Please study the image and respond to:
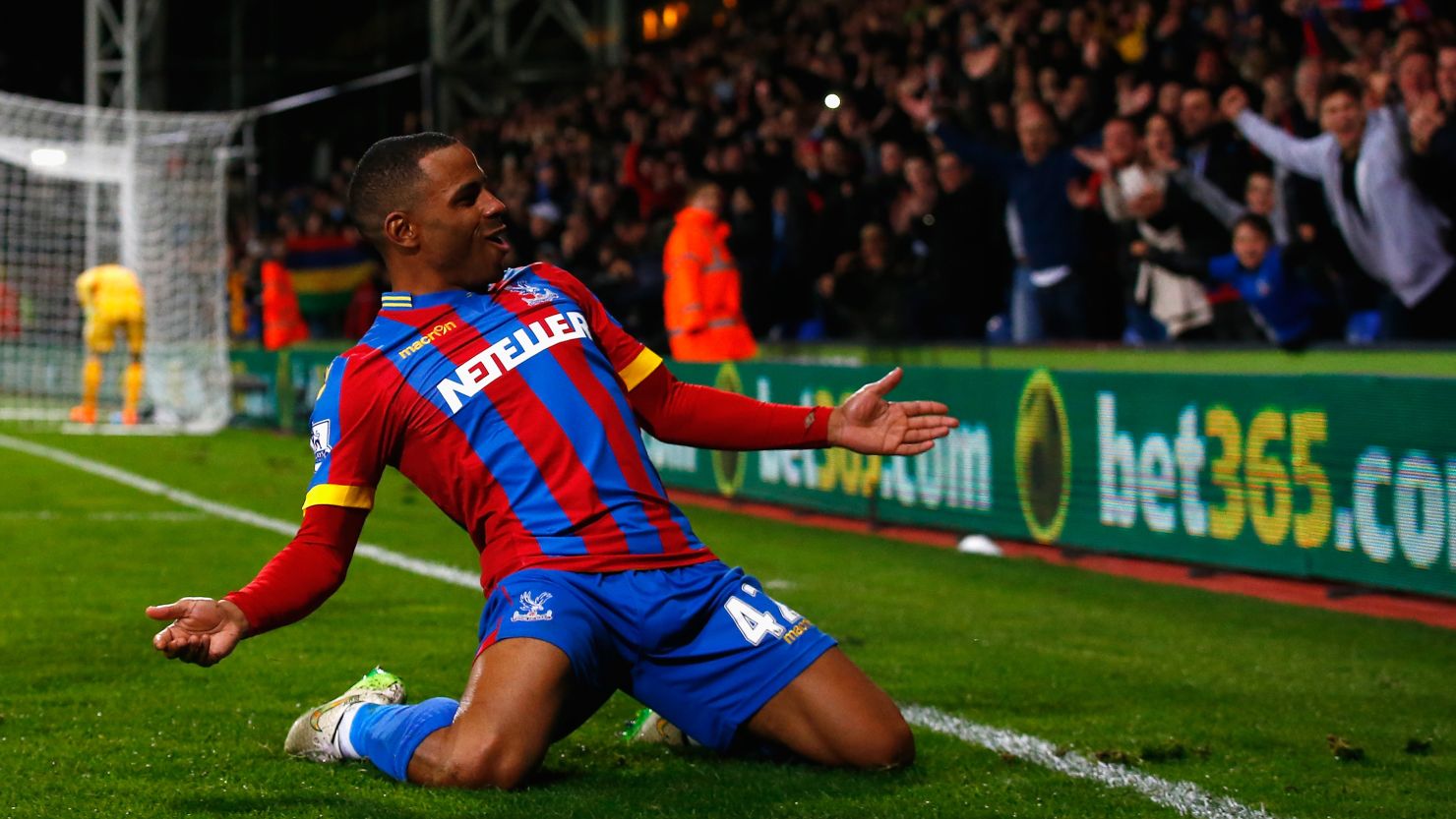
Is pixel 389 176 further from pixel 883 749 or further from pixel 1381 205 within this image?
pixel 1381 205

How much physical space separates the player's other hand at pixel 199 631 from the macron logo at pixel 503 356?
32.6 inches

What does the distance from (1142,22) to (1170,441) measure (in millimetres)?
5374

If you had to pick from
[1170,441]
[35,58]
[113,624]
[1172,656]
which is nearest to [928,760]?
[1172,656]

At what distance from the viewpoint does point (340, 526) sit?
14.7 ft

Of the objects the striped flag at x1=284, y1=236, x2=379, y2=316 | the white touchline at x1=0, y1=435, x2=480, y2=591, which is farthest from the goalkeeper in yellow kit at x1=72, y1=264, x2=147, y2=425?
the striped flag at x1=284, y1=236, x2=379, y2=316

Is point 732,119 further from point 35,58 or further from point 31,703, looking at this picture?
point 35,58

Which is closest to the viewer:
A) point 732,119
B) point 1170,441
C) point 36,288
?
point 1170,441

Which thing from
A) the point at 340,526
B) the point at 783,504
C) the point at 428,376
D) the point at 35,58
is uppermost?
the point at 35,58

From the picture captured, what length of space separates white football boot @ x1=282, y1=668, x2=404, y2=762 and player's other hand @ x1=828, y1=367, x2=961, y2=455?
1378 millimetres

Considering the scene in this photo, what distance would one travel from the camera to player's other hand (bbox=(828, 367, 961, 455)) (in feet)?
14.9

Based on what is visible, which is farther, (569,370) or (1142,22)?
(1142,22)

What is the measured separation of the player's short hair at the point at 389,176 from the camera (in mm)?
4613

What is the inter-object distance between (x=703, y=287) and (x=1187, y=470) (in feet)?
18.4

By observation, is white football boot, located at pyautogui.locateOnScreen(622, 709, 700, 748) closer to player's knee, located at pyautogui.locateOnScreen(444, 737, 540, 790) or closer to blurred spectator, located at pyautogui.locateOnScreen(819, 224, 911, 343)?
player's knee, located at pyautogui.locateOnScreen(444, 737, 540, 790)
